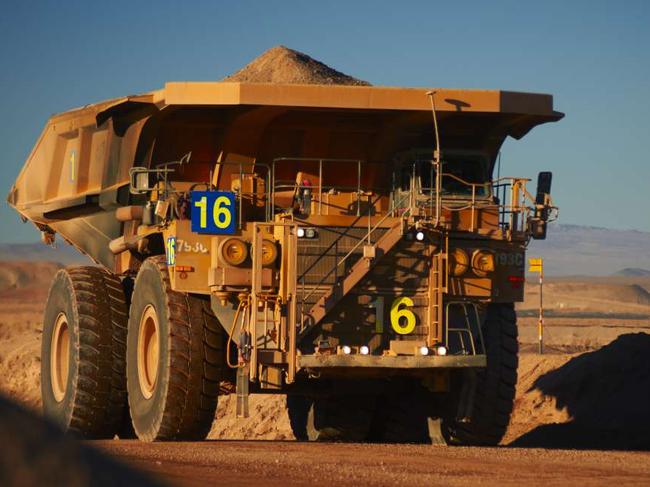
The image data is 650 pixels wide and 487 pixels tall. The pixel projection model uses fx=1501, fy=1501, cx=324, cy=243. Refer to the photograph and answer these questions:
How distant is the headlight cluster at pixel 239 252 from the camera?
595 inches

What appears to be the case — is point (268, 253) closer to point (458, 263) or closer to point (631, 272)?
point (458, 263)

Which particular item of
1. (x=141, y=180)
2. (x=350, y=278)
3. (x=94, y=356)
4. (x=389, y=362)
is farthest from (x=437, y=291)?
(x=94, y=356)

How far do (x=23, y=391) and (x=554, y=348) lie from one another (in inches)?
542

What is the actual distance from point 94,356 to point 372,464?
5.78 m

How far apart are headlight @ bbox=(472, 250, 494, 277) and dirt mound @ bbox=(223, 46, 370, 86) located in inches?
147

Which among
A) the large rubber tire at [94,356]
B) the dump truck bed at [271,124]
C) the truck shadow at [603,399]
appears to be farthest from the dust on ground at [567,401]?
the dump truck bed at [271,124]

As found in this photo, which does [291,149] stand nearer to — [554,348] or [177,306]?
[177,306]

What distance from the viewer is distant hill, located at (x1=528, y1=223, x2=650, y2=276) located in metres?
175

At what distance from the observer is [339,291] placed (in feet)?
50.1

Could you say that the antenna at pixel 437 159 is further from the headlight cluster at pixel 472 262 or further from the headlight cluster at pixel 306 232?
the headlight cluster at pixel 306 232

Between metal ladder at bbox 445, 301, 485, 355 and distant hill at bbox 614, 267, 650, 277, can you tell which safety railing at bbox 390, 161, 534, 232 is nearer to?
metal ladder at bbox 445, 301, 485, 355

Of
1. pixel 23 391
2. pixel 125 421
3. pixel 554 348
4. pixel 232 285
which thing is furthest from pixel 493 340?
pixel 554 348

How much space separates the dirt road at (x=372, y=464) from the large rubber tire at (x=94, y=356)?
248 centimetres

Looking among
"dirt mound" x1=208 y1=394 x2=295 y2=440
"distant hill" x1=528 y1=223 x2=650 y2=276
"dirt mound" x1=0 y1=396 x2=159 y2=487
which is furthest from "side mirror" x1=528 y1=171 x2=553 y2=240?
"distant hill" x1=528 y1=223 x2=650 y2=276
